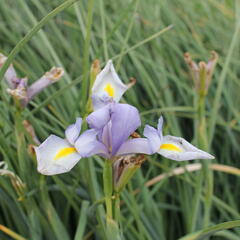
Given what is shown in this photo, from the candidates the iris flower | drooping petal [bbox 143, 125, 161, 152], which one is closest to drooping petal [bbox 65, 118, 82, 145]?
the iris flower

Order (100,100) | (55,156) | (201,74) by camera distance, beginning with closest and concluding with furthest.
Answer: (55,156) < (100,100) < (201,74)

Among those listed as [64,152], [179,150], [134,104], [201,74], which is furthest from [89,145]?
[134,104]

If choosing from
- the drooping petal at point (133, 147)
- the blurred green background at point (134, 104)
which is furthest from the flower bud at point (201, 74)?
the drooping petal at point (133, 147)

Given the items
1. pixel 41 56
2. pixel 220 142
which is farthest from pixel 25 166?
pixel 220 142

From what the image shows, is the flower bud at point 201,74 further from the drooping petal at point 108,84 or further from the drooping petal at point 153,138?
the drooping petal at point 153,138

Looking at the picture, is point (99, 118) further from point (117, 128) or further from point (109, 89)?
point (109, 89)

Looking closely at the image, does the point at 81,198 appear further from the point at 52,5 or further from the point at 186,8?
the point at 186,8
